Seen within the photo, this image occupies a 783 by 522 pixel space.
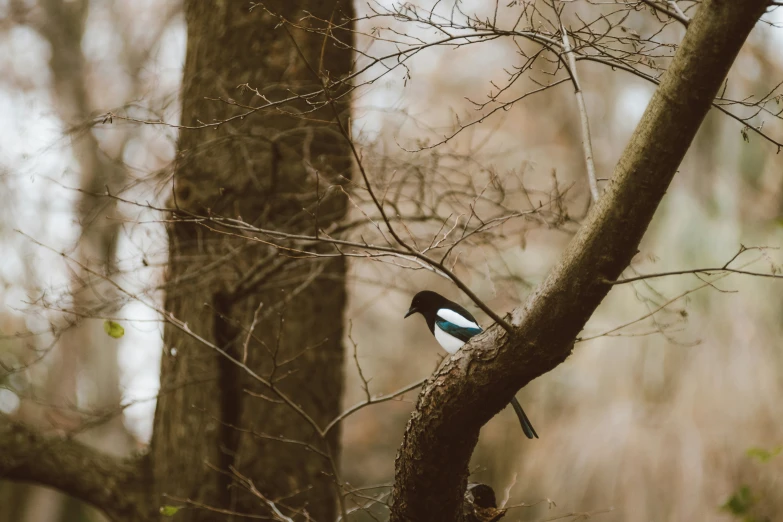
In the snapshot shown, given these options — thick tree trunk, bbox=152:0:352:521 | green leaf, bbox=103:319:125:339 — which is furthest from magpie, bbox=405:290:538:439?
green leaf, bbox=103:319:125:339

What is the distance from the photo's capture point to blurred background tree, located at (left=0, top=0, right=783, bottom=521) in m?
2.81

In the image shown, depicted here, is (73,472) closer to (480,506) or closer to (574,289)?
(480,506)

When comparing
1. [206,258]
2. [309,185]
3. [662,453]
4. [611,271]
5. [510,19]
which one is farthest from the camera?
[510,19]

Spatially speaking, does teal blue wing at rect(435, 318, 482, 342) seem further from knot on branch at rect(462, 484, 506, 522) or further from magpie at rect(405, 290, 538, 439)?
knot on branch at rect(462, 484, 506, 522)

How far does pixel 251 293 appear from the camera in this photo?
3307 millimetres

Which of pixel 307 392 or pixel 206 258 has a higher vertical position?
pixel 206 258

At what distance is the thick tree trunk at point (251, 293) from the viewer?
134 inches

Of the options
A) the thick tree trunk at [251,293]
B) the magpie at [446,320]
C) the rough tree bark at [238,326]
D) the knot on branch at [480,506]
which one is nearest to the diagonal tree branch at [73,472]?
the rough tree bark at [238,326]

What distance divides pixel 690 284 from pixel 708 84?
215 inches

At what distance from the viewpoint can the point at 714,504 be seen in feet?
20.0

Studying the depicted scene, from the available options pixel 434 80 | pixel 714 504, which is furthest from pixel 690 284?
pixel 434 80

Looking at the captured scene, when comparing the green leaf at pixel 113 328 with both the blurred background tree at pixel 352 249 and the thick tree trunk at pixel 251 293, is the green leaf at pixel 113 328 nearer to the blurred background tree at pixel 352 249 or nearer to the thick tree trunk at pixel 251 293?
the blurred background tree at pixel 352 249

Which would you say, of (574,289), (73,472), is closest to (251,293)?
(73,472)

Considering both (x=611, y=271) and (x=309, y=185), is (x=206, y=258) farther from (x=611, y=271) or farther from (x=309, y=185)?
(x=611, y=271)
